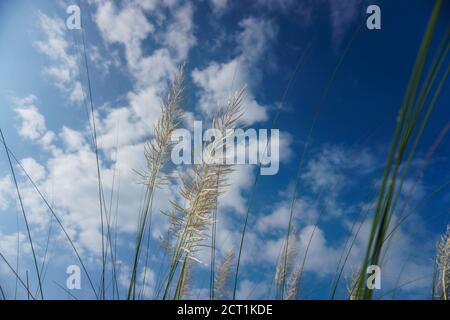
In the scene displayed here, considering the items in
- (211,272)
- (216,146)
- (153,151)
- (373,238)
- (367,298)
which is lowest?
(367,298)

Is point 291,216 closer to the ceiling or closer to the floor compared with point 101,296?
closer to the ceiling

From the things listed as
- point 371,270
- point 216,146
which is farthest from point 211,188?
point 371,270

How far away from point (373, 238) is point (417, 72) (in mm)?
389

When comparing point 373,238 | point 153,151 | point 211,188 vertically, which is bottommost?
point 373,238

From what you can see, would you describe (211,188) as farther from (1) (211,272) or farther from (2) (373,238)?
(2) (373,238)

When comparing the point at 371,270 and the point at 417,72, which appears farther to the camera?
the point at 371,270

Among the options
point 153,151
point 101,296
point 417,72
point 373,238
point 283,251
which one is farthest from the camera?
point 283,251

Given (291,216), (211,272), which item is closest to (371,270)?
(291,216)

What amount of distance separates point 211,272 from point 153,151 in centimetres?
82

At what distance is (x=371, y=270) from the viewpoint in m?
0.97

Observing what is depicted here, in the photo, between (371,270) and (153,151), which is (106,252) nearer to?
(153,151)

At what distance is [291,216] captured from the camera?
236 cm
